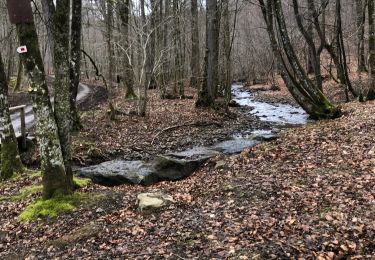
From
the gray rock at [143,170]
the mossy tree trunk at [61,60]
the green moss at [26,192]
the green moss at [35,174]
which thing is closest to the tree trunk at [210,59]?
the gray rock at [143,170]

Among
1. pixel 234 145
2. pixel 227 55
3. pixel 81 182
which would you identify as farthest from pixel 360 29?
pixel 81 182

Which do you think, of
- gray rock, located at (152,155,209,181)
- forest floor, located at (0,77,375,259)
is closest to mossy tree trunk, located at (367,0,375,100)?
forest floor, located at (0,77,375,259)

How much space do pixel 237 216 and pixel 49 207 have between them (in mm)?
3802

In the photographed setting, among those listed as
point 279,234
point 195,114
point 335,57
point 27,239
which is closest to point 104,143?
point 195,114

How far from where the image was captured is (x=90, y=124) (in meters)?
16.7

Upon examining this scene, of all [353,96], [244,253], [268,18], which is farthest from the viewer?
[353,96]

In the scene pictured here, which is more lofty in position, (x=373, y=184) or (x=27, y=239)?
(x=373, y=184)

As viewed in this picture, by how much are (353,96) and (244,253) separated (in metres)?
18.0

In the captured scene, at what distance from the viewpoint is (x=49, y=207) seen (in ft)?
25.3

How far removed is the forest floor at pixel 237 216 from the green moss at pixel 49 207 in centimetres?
17

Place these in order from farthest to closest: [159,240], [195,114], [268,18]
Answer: [195,114], [268,18], [159,240]

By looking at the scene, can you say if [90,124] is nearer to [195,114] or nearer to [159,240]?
[195,114]

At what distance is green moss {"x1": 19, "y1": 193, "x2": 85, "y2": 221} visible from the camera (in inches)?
299

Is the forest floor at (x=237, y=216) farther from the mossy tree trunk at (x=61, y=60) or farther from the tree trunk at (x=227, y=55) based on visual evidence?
the tree trunk at (x=227, y=55)
